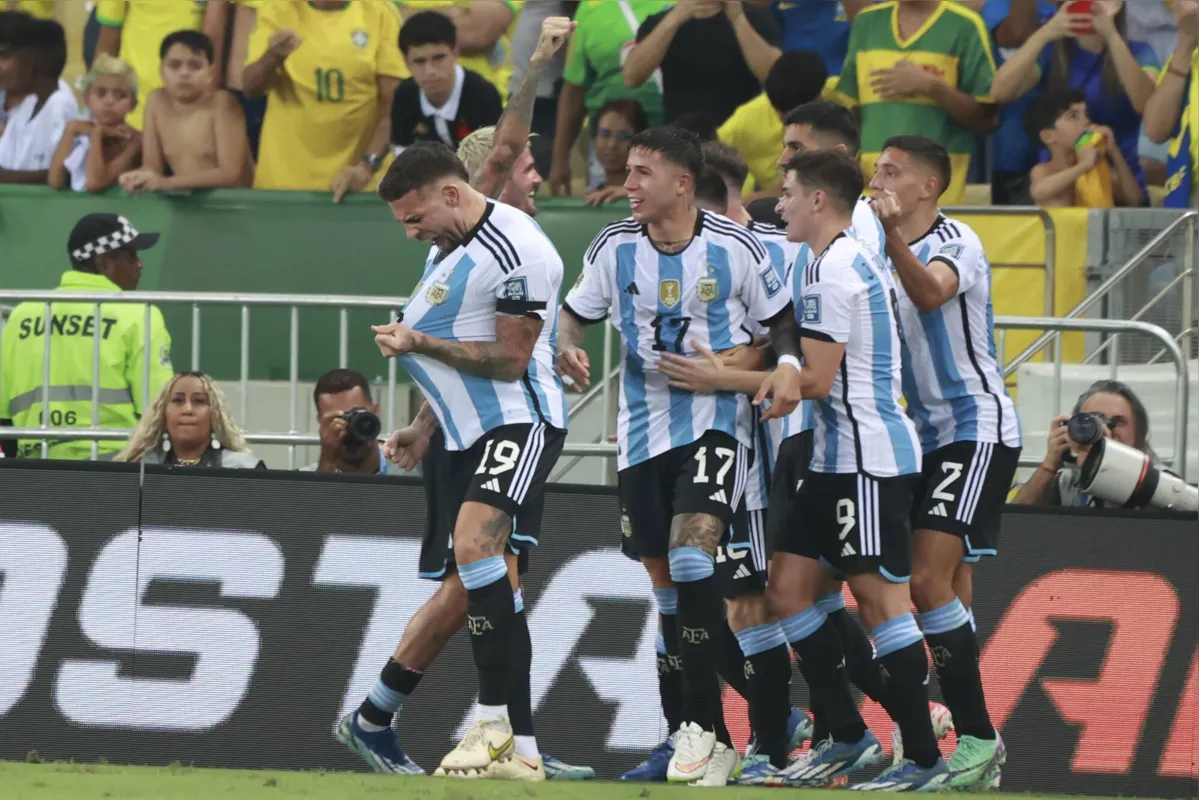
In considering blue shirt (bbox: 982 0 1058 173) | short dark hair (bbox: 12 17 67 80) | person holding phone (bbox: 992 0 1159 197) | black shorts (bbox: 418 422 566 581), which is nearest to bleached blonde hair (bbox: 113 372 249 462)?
black shorts (bbox: 418 422 566 581)

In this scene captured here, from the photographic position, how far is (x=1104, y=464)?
25.6ft

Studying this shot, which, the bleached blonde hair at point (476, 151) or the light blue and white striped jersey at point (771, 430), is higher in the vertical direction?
the bleached blonde hair at point (476, 151)

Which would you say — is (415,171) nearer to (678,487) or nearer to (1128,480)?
(678,487)

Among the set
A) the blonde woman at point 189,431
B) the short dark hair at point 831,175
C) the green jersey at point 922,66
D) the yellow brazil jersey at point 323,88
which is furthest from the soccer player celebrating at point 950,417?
the yellow brazil jersey at point 323,88

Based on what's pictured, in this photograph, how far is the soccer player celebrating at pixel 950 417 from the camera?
6.68 metres

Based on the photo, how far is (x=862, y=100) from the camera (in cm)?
1071

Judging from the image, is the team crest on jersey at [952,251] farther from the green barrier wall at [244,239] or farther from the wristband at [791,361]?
the green barrier wall at [244,239]

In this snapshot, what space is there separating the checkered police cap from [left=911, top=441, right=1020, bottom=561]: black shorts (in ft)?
15.9

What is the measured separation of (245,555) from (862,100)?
4751 mm

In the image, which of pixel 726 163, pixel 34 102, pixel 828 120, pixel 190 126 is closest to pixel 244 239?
pixel 190 126

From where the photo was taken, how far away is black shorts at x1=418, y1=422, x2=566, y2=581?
6484 millimetres

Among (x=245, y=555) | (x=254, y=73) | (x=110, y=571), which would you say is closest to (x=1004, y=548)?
(x=245, y=555)

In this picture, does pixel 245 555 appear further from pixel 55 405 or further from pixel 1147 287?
pixel 1147 287

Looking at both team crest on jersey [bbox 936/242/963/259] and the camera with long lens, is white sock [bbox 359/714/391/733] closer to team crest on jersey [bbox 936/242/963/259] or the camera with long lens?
the camera with long lens
